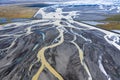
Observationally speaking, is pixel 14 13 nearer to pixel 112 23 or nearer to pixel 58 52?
pixel 112 23

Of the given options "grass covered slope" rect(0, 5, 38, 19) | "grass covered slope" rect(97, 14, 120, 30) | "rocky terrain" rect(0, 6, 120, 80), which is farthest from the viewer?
"grass covered slope" rect(0, 5, 38, 19)

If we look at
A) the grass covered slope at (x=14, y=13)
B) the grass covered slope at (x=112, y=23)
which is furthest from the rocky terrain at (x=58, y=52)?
the grass covered slope at (x=14, y=13)

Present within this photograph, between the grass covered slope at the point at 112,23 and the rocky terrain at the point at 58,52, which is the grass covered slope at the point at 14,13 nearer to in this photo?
the rocky terrain at the point at 58,52

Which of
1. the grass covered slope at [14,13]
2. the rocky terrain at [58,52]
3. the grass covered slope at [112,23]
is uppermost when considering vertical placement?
the rocky terrain at [58,52]

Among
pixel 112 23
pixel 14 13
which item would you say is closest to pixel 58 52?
pixel 112 23

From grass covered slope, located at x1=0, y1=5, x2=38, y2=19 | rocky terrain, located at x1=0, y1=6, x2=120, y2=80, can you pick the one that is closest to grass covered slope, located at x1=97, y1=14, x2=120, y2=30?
rocky terrain, located at x1=0, y1=6, x2=120, y2=80

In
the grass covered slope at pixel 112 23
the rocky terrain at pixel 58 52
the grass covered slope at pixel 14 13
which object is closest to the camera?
Result: the rocky terrain at pixel 58 52

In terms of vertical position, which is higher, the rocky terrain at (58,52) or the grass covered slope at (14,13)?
the rocky terrain at (58,52)

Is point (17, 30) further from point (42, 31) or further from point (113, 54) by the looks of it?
point (113, 54)

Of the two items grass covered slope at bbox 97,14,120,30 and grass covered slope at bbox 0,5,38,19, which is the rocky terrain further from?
grass covered slope at bbox 0,5,38,19
